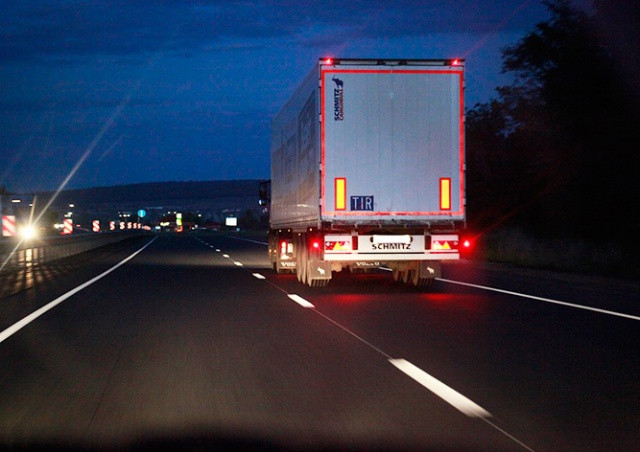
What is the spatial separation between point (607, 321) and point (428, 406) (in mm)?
6617

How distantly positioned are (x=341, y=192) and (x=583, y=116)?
10208 millimetres

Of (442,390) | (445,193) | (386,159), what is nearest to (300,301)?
(386,159)

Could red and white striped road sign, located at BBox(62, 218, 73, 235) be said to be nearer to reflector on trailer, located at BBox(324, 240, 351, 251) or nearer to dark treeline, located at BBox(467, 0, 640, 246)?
dark treeline, located at BBox(467, 0, 640, 246)

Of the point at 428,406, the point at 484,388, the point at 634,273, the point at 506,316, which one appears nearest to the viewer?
the point at 428,406

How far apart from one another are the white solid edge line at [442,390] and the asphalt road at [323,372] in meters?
0.02

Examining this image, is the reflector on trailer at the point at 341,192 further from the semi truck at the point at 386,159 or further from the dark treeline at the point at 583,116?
the dark treeline at the point at 583,116

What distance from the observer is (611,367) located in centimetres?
918

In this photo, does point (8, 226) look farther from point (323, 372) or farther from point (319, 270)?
point (323, 372)

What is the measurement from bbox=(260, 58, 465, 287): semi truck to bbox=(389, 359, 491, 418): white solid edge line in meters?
8.03

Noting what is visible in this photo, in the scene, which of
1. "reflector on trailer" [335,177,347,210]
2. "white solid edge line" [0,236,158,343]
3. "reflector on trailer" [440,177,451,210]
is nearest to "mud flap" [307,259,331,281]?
"reflector on trailer" [335,177,347,210]

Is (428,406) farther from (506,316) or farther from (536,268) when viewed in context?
(536,268)

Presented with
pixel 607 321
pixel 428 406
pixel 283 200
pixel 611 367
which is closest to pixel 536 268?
pixel 283 200

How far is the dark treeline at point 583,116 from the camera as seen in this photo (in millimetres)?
24047

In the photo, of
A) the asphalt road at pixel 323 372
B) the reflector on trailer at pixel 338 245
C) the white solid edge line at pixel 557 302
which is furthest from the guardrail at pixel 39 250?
the white solid edge line at pixel 557 302
